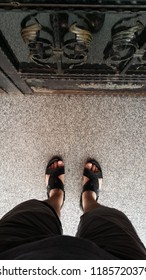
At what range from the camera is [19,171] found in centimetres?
147

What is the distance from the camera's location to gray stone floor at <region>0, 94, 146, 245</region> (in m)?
1.40

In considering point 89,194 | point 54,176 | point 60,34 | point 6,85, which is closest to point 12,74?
point 6,85

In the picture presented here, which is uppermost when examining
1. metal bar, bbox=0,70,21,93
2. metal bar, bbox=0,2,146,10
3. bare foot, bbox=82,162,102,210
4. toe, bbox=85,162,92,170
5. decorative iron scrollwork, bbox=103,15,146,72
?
metal bar, bbox=0,2,146,10

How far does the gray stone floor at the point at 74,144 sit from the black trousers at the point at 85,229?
16.5 inches

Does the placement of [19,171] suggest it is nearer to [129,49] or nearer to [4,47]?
[4,47]

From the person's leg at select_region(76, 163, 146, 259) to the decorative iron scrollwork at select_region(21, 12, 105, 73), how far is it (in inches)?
21.1

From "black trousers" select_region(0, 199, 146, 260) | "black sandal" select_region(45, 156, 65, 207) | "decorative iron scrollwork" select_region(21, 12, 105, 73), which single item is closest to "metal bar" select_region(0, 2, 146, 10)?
"decorative iron scrollwork" select_region(21, 12, 105, 73)

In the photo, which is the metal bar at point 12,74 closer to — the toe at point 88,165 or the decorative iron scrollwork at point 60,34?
the decorative iron scrollwork at point 60,34

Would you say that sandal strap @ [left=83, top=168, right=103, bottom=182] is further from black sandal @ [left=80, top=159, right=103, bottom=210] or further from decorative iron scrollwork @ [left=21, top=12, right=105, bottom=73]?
decorative iron scrollwork @ [left=21, top=12, right=105, bottom=73]

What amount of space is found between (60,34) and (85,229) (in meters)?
0.62

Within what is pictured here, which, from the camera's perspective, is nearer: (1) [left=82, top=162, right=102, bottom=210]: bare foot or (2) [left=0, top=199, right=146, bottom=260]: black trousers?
(2) [left=0, top=199, right=146, bottom=260]: black trousers

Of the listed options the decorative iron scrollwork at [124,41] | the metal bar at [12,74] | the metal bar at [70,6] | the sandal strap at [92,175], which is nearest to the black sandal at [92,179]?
the sandal strap at [92,175]
